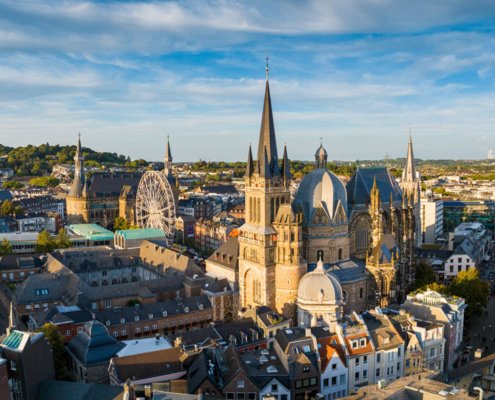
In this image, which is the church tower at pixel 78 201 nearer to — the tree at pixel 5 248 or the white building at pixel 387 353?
the tree at pixel 5 248

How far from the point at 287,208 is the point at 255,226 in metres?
6.23

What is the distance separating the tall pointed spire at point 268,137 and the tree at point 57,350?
37.7 metres

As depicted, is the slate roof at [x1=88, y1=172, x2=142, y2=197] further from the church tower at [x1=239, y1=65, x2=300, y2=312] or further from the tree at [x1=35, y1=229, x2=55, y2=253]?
the church tower at [x1=239, y1=65, x2=300, y2=312]

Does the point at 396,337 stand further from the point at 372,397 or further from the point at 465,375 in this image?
the point at 372,397

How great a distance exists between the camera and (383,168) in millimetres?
98688

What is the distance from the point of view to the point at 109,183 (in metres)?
184

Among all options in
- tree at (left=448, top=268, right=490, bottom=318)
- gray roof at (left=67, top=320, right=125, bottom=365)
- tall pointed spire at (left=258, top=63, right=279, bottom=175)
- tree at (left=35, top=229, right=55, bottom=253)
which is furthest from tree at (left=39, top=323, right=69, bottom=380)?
tree at (left=35, top=229, right=55, bottom=253)

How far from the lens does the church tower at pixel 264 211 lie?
78.1 m

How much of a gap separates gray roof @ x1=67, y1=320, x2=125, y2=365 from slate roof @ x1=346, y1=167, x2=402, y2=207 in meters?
48.4

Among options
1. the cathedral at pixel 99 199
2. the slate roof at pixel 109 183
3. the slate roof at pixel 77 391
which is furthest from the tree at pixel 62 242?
the slate roof at pixel 77 391

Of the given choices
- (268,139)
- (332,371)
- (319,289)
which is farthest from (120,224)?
(332,371)

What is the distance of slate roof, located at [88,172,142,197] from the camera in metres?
180

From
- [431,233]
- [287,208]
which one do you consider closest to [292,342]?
[287,208]

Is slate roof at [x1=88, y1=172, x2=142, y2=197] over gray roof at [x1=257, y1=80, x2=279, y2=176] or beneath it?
beneath
